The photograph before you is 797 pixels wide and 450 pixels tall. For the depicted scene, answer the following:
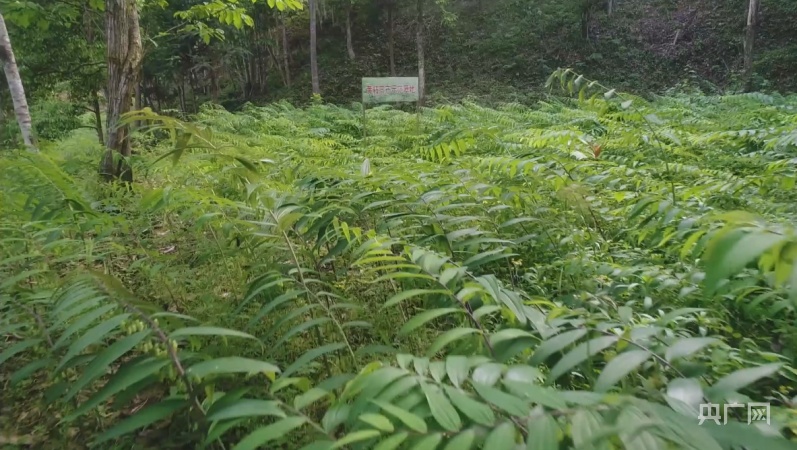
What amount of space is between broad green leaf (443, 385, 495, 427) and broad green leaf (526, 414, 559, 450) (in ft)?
0.22

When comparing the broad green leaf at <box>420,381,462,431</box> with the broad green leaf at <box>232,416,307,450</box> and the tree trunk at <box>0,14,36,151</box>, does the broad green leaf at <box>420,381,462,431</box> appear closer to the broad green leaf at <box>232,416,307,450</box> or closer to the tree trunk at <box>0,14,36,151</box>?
the broad green leaf at <box>232,416,307,450</box>

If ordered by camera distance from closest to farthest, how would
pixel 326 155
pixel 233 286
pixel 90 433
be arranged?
1. pixel 90 433
2. pixel 233 286
3. pixel 326 155

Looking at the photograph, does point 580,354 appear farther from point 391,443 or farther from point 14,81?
point 14,81

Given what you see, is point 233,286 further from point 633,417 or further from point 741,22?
point 741,22

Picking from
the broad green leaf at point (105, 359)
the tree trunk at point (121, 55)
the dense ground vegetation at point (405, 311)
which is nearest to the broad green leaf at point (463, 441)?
the dense ground vegetation at point (405, 311)

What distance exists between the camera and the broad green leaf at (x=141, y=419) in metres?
0.86

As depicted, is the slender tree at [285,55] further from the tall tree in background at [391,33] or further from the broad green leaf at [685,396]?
the broad green leaf at [685,396]

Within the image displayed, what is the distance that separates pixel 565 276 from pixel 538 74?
1718 centimetres

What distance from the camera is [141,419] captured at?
2.93ft

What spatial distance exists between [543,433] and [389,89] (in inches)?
253

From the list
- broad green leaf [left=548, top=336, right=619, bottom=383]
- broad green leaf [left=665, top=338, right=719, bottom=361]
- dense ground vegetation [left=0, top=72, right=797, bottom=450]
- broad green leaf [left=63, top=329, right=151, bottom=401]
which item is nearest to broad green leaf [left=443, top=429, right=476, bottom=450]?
dense ground vegetation [left=0, top=72, right=797, bottom=450]

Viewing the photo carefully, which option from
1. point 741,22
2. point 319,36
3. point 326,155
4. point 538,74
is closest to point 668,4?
point 741,22

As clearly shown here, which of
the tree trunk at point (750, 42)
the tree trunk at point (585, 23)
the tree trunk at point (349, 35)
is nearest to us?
the tree trunk at point (750, 42)

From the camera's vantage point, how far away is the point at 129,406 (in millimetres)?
1800
